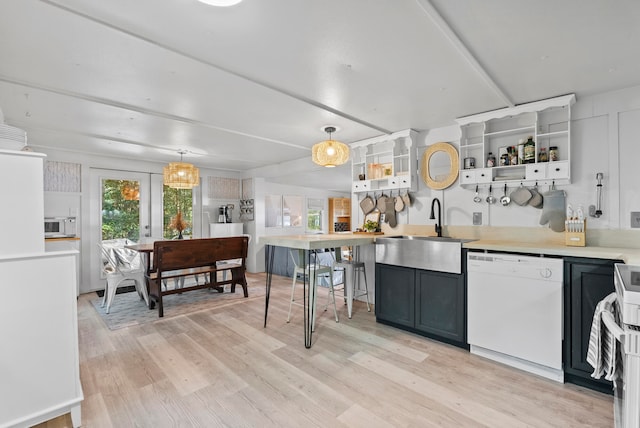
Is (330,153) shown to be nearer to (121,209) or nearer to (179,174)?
(179,174)

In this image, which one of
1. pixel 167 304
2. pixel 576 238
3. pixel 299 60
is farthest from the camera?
pixel 167 304

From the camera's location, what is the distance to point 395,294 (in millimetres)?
3234

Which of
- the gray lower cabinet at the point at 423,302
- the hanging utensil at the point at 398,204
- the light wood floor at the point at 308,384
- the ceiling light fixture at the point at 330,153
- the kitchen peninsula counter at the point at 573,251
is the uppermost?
the ceiling light fixture at the point at 330,153

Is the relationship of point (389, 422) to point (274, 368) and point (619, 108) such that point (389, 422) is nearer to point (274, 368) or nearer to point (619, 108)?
point (274, 368)

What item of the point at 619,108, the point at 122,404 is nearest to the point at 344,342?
the point at 122,404

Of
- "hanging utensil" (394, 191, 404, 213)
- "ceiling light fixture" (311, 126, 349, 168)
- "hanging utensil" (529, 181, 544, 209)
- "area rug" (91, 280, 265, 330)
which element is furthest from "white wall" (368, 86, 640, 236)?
"area rug" (91, 280, 265, 330)

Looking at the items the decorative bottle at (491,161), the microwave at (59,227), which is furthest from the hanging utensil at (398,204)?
the microwave at (59,227)

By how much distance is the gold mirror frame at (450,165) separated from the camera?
3467 millimetres

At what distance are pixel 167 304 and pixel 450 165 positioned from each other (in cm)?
419

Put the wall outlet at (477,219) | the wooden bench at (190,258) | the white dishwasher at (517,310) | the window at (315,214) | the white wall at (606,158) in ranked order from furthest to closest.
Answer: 1. the window at (315,214)
2. the wooden bench at (190,258)
3. the wall outlet at (477,219)
4. the white wall at (606,158)
5. the white dishwasher at (517,310)

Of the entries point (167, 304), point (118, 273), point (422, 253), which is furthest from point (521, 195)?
point (118, 273)

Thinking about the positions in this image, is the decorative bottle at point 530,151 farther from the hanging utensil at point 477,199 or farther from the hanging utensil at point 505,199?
the hanging utensil at point 477,199

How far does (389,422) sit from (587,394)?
57.7 inches

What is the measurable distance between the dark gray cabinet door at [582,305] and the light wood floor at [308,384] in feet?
0.36
